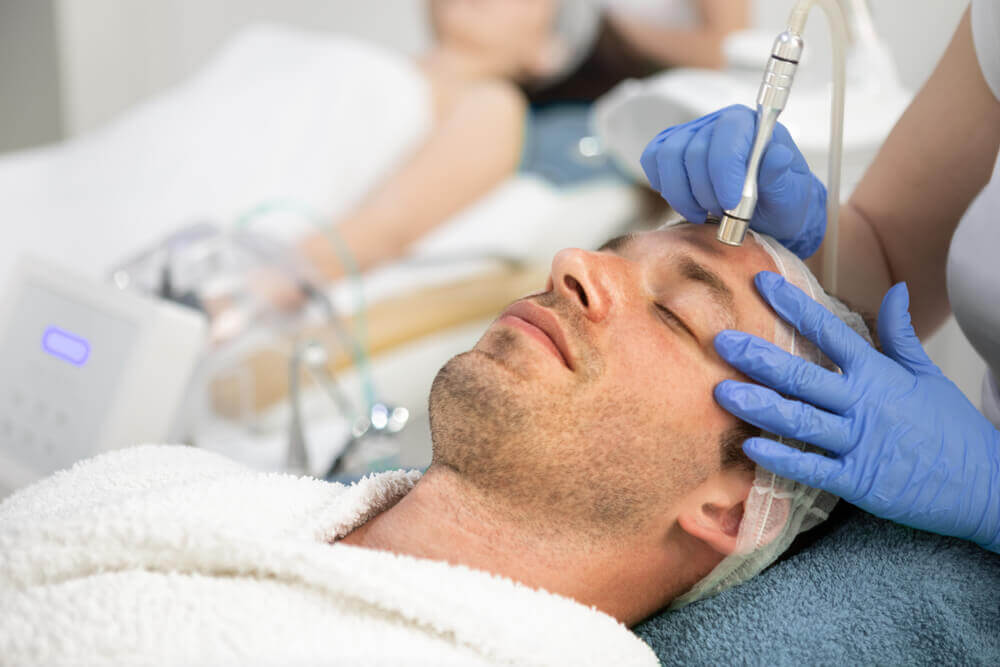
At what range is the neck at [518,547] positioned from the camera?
897 millimetres

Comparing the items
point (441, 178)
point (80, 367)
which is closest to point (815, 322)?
point (80, 367)

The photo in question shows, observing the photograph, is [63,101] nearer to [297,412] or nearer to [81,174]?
[81,174]

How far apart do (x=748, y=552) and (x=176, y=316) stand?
0.89 m

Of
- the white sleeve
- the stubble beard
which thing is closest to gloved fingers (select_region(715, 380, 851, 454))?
the stubble beard

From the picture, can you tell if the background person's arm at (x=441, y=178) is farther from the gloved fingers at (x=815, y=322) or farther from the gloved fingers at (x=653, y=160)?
the gloved fingers at (x=815, y=322)

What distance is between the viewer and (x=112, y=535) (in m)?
0.80

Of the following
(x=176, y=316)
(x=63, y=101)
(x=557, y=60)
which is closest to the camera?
(x=176, y=316)

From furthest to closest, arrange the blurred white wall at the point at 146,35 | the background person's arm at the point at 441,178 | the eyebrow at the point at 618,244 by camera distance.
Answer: the blurred white wall at the point at 146,35 < the background person's arm at the point at 441,178 < the eyebrow at the point at 618,244

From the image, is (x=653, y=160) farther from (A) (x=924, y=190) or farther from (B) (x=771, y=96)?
(A) (x=924, y=190)

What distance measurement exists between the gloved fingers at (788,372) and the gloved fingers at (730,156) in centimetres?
15

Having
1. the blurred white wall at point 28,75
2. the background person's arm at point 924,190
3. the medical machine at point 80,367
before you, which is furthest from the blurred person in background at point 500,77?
the blurred white wall at point 28,75

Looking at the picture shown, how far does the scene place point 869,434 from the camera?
2.80 feet

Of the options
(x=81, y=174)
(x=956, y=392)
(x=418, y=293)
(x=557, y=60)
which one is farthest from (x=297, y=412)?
(x=557, y=60)

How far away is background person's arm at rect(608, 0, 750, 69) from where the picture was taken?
2.33m
